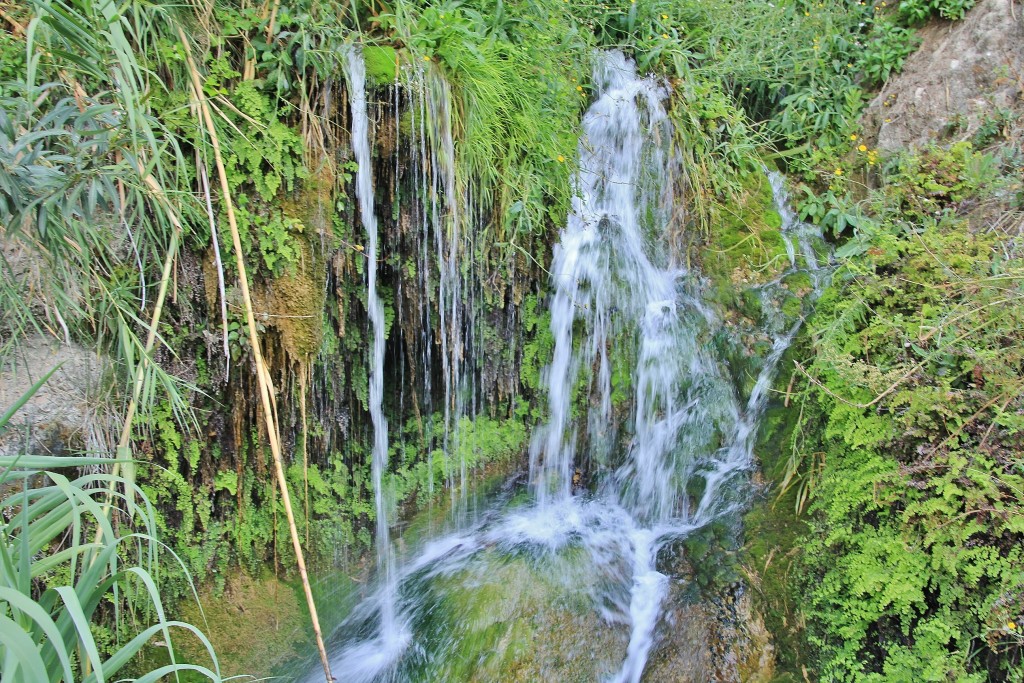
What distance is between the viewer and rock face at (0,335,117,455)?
2.55 metres

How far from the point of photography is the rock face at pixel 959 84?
13.1 ft

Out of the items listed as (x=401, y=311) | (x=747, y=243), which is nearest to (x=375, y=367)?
(x=401, y=311)

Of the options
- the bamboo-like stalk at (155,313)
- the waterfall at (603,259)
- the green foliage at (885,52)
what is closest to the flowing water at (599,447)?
the waterfall at (603,259)

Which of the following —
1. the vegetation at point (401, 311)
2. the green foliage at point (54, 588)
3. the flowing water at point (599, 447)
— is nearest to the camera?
the green foliage at point (54, 588)

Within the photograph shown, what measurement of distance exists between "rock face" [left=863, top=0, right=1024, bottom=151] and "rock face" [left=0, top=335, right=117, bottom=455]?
14.6 ft

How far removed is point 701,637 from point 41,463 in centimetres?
269

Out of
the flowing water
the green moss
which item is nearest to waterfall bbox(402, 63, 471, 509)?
the flowing water

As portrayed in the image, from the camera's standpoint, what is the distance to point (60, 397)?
257cm

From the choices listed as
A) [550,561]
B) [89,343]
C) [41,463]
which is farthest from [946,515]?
[89,343]

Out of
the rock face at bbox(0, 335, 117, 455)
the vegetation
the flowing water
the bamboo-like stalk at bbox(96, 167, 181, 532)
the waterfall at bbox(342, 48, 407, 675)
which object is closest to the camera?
the bamboo-like stalk at bbox(96, 167, 181, 532)

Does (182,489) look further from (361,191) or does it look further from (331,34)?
(331,34)

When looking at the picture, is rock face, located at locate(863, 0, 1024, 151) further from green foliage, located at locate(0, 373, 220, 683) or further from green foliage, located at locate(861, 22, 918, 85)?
green foliage, located at locate(0, 373, 220, 683)

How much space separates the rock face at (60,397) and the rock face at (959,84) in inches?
176

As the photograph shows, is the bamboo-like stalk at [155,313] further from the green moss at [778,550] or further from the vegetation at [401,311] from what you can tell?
the green moss at [778,550]
